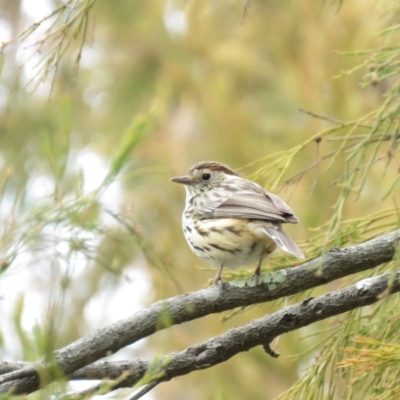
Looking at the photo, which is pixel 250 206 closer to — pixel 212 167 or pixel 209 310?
pixel 212 167

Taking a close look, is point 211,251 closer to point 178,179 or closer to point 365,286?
point 178,179

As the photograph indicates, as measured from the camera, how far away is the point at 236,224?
363cm

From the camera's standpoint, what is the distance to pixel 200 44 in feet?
26.8

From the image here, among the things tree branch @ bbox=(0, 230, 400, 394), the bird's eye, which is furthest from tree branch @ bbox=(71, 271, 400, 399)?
the bird's eye

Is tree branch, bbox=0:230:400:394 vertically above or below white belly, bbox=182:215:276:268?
below

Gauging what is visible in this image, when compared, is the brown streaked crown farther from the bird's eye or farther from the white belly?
the white belly

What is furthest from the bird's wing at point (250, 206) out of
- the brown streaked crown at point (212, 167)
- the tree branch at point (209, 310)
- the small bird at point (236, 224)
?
the tree branch at point (209, 310)

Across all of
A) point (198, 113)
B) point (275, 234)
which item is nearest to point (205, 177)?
point (275, 234)

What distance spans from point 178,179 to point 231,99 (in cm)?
349

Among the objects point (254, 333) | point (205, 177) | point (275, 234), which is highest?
point (205, 177)

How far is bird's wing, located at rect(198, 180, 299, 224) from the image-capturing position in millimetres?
3484

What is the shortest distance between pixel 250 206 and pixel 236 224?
95 millimetres

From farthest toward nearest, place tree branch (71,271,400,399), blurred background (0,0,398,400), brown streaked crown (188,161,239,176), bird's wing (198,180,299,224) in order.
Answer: blurred background (0,0,398,400)
brown streaked crown (188,161,239,176)
bird's wing (198,180,299,224)
tree branch (71,271,400,399)

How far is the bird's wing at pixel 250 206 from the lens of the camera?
3.48 meters
